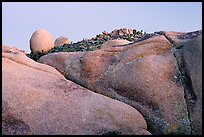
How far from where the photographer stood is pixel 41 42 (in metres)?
32.6

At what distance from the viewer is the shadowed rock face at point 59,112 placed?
32.4 feet

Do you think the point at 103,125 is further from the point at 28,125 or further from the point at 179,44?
the point at 179,44

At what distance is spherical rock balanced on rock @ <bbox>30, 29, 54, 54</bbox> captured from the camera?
32.3 m

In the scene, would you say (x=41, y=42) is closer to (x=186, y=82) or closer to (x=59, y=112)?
(x=186, y=82)

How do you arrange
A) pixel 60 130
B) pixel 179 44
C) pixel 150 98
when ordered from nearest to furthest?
pixel 60 130 < pixel 150 98 < pixel 179 44

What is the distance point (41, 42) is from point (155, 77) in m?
22.3

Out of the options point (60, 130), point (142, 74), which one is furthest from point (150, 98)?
Result: point (60, 130)

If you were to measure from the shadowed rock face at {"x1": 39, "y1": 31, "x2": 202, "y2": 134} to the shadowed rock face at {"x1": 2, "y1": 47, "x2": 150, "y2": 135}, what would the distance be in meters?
0.83

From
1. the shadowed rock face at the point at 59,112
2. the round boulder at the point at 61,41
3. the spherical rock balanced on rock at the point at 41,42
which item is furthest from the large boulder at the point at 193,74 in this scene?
the round boulder at the point at 61,41

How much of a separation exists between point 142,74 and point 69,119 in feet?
9.23

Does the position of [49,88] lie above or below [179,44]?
below

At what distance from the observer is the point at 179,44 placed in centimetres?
1281

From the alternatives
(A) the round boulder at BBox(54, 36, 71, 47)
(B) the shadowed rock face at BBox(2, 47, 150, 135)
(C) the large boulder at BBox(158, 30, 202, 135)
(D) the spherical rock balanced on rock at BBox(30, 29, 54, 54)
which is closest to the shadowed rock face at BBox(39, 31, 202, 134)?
(C) the large boulder at BBox(158, 30, 202, 135)

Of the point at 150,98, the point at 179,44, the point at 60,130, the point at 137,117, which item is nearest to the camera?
the point at 60,130
